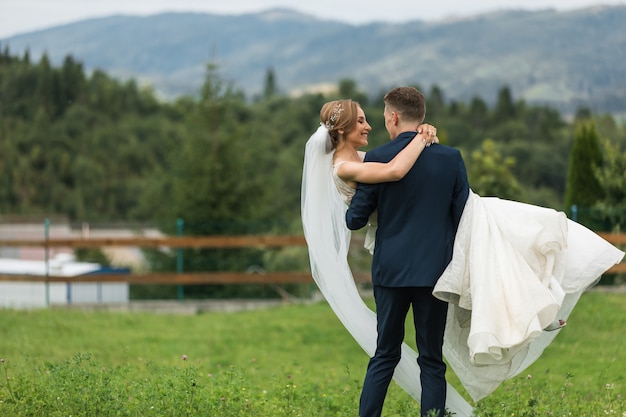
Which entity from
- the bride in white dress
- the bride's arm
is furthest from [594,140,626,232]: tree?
the bride's arm

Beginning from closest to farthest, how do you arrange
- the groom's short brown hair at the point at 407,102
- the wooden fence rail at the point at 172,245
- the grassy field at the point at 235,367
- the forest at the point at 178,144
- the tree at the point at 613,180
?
the groom's short brown hair at the point at 407,102 < the grassy field at the point at 235,367 < the wooden fence rail at the point at 172,245 < the tree at the point at 613,180 < the forest at the point at 178,144

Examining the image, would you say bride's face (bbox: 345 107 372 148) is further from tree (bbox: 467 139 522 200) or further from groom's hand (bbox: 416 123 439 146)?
tree (bbox: 467 139 522 200)

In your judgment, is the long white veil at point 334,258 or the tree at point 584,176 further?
the tree at point 584,176

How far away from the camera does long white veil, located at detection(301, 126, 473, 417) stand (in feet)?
14.7

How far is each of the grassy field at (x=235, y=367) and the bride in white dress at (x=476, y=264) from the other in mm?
459

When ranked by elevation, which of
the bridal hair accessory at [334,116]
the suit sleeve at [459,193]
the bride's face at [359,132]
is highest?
the bridal hair accessory at [334,116]

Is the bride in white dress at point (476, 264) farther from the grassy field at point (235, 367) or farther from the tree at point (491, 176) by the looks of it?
the tree at point (491, 176)

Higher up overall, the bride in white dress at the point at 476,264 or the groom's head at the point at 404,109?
the groom's head at the point at 404,109

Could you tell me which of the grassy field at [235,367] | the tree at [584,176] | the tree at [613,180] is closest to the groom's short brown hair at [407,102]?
the grassy field at [235,367]

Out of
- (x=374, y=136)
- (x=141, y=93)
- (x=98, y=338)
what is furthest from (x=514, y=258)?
(x=141, y=93)

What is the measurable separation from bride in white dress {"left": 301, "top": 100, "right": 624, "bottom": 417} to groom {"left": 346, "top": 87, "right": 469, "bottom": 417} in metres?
0.08

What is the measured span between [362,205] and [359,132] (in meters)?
0.41

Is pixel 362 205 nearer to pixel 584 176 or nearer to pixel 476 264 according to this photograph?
pixel 476 264

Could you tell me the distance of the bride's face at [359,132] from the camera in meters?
4.31
